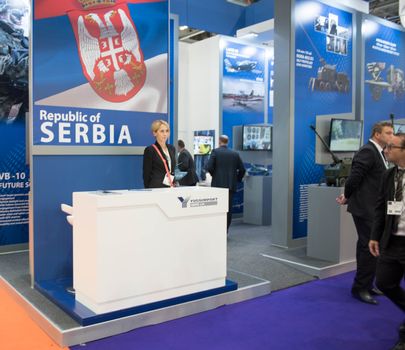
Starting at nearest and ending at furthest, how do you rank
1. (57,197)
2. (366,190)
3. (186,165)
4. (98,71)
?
(366,190)
(57,197)
(98,71)
(186,165)

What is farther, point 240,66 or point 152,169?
point 240,66

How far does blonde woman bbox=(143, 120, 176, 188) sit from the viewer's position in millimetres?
4305

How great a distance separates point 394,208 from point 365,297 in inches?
60.8

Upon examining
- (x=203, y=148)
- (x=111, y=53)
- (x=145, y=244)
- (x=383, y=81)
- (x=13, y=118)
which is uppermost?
(x=383, y=81)

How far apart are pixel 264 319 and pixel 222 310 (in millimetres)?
370

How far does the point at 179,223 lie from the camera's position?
359 cm

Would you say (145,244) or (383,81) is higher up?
(383,81)

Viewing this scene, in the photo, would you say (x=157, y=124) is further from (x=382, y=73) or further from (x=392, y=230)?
(x=382, y=73)

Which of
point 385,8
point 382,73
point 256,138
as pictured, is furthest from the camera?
point 385,8

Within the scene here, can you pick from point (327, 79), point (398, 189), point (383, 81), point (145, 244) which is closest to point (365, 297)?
point (398, 189)

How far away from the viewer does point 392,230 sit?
2797 millimetres

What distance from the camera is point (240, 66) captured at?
916cm

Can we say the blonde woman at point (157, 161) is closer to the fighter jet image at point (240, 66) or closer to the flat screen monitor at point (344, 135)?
the flat screen monitor at point (344, 135)

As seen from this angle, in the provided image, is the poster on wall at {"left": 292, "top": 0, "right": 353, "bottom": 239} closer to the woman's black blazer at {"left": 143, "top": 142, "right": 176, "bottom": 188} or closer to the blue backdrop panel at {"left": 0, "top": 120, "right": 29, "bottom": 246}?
the woman's black blazer at {"left": 143, "top": 142, "right": 176, "bottom": 188}
